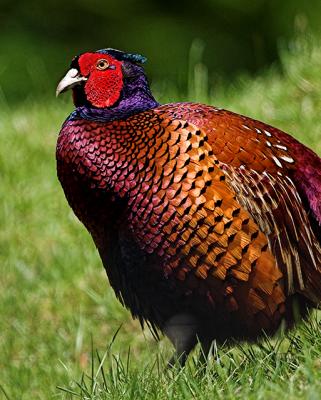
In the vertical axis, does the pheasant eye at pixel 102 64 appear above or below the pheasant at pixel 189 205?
above

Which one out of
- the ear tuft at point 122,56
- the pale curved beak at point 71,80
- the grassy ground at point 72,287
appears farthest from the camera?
the ear tuft at point 122,56

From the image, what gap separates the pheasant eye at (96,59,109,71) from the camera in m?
3.86

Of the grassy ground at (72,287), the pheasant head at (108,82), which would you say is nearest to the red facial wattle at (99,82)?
the pheasant head at (108,82)

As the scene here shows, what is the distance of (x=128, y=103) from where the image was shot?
3879mm

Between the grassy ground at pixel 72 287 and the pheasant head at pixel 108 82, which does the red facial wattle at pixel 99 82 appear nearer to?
the pheasant head at pixel 108 82

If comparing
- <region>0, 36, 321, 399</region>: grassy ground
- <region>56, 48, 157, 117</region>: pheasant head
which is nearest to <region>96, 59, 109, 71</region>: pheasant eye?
<region>56, 48, 157, 117</region>: pheasant head

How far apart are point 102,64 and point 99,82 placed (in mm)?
78

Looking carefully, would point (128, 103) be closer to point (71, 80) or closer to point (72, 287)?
point (71, 80)

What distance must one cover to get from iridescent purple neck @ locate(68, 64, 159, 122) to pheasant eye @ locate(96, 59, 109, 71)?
0.07 m

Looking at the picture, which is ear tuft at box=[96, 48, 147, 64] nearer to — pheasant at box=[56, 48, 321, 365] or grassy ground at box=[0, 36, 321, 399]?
pheasant at box=[56, 48, 321, 365]

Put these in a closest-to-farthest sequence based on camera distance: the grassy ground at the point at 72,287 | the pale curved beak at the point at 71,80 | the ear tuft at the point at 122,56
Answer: the grassy ground at the point at 72,287 → the pale curved beak at the point at 71,80 → the ear tuft at the point at 122,56

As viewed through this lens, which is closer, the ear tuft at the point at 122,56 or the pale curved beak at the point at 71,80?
the pale curved beak at the point at 71,80

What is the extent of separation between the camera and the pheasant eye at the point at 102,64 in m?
3.86

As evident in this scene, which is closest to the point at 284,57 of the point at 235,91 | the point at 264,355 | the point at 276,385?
the point at 235,91
